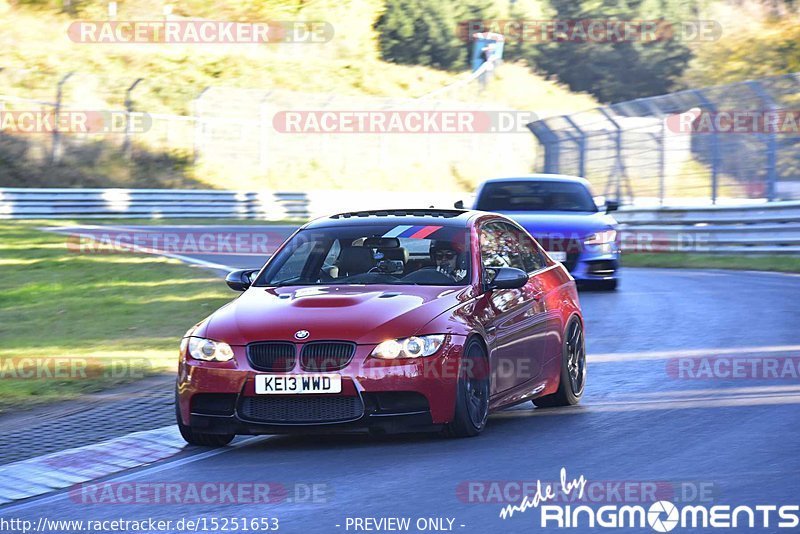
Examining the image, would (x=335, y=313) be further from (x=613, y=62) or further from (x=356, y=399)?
(x=613, y=62)

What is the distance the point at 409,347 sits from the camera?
773cm

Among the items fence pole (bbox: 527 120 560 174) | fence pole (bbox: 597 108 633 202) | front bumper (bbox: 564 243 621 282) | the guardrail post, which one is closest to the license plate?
front bumper (bbox: 564 243 621 282)

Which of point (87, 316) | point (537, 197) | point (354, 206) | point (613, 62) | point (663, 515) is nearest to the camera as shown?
point (663, 515)

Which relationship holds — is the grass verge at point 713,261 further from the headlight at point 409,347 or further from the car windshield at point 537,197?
the headlight at point 409,347

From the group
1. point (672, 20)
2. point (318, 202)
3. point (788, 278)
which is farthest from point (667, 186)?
point (672, 20)

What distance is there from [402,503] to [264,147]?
3824cm

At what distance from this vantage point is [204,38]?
5525 centimetres

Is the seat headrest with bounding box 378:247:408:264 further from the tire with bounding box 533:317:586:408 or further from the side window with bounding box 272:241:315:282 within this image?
the tire with bounding box 533:317:586:408

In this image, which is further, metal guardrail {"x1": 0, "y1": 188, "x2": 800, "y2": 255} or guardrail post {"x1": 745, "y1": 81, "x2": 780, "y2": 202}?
metal guardrail {"x1": 0, "y1": 188, "x2": 800, "y2": 255}

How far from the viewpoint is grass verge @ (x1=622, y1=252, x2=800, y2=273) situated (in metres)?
22.9

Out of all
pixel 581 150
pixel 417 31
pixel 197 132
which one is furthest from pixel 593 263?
pixel 417 31

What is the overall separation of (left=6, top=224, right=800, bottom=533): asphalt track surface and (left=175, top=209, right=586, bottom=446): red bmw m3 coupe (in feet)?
0.71

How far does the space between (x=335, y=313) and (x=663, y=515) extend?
265 cm

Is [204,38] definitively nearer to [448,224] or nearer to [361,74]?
[361,74]
